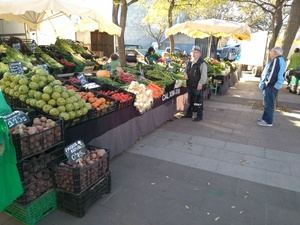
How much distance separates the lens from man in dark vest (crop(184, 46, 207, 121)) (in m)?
7.04

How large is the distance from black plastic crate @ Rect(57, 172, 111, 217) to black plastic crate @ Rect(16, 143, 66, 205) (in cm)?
21

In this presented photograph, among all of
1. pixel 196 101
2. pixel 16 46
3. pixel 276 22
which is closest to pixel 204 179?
pixel 196 101

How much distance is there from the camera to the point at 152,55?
39.0 ft

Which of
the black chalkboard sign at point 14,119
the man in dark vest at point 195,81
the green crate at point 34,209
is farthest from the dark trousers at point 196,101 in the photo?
the black chalkboard sign at point 14,119

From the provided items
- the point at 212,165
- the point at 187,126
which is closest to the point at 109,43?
the point at 187,126

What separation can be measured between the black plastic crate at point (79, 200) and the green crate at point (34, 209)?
0.33 ft

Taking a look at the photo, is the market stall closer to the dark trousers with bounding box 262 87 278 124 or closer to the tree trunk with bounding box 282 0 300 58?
the dark trousers with bounding box 262 87 278 124

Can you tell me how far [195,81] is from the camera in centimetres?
721

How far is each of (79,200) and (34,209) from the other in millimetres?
484

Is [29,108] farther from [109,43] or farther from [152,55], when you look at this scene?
[109,43]

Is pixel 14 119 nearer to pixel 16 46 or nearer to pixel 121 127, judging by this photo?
pixel 121 127

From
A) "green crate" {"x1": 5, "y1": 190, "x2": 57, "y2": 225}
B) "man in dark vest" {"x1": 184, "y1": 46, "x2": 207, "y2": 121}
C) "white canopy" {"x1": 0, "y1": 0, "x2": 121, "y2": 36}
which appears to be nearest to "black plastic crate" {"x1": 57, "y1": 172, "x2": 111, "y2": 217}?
"green crate" {"x1": 5, "y1": 190, "x2": 57, "y2": 225}

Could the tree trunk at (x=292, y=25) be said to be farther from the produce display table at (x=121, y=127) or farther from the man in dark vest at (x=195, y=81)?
the produce display table at (x=121, y=127)

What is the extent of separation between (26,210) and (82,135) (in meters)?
1.28
